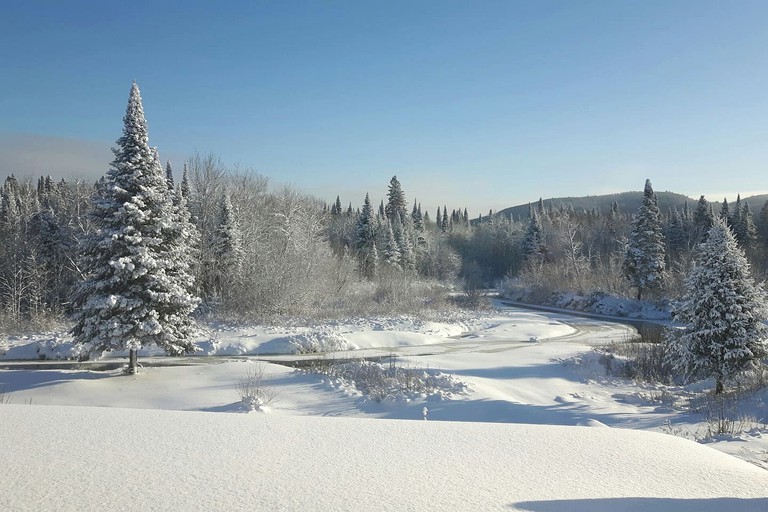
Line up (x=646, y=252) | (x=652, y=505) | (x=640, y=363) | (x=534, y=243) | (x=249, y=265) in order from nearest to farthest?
(x=652, y=505), (x=640, y=363), (x=249, y=265), (x=646, y=252), (x=534, y=243)

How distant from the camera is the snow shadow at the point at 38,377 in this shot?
15578 millimetres

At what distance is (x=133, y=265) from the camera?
1678 cm

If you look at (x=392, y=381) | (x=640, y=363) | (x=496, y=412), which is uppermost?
(x=392, y=381)

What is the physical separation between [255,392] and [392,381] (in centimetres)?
415

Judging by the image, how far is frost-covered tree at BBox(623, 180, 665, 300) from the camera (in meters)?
45.9

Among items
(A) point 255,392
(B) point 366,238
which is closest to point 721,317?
(A) point 255,392

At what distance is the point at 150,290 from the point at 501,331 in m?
22.1

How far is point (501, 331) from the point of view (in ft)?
105

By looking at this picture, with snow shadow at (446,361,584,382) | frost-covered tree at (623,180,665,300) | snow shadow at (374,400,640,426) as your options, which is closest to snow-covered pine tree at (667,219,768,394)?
snow shadow at (446,361,584,382)

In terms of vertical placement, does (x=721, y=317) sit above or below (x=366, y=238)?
below

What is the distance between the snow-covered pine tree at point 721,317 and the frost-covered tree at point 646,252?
31191 mm

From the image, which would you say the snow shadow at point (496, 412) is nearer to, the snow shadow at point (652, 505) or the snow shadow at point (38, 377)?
the snow shadow at point (652, 505)

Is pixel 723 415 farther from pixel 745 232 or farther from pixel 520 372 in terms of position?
pixel 745 232

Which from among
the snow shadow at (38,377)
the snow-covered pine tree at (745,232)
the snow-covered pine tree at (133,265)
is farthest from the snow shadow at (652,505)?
the snow-covered pine tree at (745,232)
